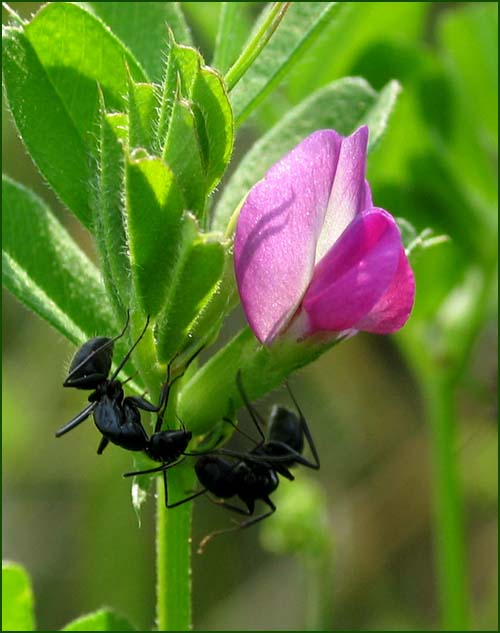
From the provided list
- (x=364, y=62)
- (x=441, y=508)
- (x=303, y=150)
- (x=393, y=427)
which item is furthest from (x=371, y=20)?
(x=393, y=427)

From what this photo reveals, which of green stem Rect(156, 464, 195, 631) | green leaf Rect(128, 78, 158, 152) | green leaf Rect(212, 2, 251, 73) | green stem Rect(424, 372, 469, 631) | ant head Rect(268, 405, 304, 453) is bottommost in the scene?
green stem Rect(424, 372, 469, 631)

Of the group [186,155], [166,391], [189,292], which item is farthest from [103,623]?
[186,155]

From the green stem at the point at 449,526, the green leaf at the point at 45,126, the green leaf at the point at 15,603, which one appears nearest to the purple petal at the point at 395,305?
the green leaf at the point at 45,126

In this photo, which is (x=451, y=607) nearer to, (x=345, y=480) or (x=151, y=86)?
(x=151, y=86)

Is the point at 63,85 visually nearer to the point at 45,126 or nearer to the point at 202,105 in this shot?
the point at 45,126

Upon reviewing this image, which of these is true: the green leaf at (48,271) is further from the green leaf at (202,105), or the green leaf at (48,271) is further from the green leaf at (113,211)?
the green leaf at (202,105)

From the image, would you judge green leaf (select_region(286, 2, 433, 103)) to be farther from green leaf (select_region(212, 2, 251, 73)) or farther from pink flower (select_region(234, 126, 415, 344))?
pink flower (select_region(234, 126, 415, 344))

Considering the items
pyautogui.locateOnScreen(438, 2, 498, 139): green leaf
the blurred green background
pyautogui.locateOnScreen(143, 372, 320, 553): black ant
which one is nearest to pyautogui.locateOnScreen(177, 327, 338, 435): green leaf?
pyautogui.locateOnScreen(143, 372, 320, 553): black ant
